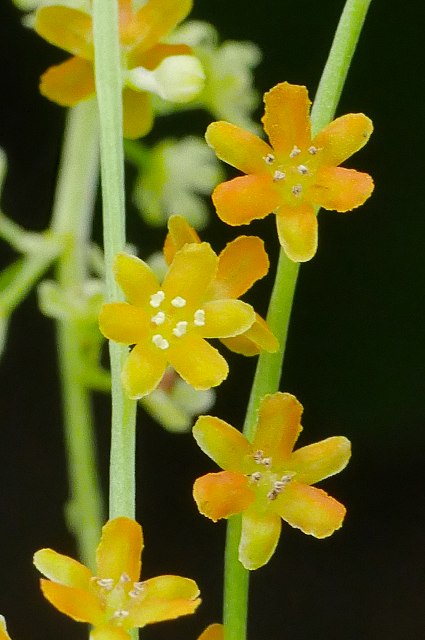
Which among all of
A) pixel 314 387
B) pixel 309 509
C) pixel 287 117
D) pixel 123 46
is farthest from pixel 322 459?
pixel 314 387

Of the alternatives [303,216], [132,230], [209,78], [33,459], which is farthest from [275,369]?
[33,459]

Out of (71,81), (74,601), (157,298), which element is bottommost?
(74,601)

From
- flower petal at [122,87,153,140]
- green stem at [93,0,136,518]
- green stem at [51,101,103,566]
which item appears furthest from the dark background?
green stem at [93,0,136,518]

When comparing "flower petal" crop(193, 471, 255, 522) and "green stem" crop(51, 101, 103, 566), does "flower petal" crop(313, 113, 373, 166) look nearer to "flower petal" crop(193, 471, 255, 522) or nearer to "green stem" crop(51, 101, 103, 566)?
"flower petal" crop(193, 471, 255, 522)

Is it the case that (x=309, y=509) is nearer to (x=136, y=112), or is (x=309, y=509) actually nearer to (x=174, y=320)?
(x=174, y=320)

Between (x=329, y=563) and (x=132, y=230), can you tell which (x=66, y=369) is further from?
(x=329, y=563)

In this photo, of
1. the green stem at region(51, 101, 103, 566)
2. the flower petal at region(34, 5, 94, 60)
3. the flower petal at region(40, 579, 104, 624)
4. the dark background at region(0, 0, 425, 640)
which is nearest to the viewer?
the flower petal at region(40, 579, 104, 624)
